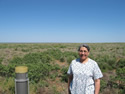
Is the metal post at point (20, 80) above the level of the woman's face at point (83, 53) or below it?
below

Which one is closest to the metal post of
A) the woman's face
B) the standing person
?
the standing person

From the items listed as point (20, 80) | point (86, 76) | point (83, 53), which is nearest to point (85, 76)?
point (86, 76)

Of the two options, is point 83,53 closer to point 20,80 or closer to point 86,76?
point 86,76

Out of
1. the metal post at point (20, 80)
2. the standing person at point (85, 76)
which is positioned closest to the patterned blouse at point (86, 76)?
the standing person at point (85, 76)

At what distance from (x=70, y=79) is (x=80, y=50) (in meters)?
0.65

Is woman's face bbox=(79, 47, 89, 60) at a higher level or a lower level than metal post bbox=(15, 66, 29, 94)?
higher

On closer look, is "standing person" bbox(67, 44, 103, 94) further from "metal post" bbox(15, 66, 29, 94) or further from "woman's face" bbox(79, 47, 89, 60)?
"metal post" bbox(15, 66, 29, 94)

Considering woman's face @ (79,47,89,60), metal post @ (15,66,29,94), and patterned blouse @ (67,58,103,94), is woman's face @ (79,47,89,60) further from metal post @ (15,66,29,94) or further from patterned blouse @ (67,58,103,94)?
metal post @ (15,66,29,94)

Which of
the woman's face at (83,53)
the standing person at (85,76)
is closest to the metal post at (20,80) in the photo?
the standing person at (85,76)

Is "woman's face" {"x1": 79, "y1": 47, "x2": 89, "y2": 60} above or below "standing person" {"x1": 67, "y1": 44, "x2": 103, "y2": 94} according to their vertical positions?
above

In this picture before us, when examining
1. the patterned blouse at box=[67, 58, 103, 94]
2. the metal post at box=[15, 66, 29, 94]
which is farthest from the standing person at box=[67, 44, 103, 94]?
the metal post at box=[15, 66, 29, 94]

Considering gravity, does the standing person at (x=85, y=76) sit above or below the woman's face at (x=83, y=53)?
below

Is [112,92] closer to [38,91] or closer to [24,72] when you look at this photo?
[38,91]

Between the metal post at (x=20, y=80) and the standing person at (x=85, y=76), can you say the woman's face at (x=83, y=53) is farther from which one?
the metal post at (x=20, y=80)
